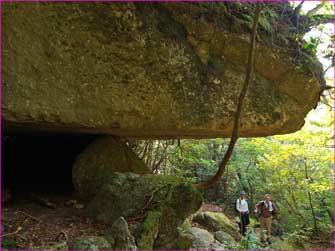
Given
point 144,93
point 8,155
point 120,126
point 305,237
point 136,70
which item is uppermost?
point 136,70

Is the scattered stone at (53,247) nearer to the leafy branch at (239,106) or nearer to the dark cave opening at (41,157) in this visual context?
the leafy branch at (239,106)

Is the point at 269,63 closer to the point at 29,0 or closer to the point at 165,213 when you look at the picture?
the point at 165,213

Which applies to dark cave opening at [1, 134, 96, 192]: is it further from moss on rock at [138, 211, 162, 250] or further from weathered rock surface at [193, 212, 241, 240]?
weathered rock surface at [193, 212, 241, 240]

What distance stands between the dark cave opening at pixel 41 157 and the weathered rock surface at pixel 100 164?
2.54 ft

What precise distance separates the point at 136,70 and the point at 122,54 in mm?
394

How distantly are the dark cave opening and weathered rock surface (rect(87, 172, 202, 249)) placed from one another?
7.63 feet

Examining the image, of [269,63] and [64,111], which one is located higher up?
[269,63]

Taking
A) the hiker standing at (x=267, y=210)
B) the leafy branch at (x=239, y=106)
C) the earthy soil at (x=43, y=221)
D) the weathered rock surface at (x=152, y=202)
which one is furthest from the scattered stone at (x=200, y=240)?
the earthy soil at (x=43, y=221)

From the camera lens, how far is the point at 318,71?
25.1 feet

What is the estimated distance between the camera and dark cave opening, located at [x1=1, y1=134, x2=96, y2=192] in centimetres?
766

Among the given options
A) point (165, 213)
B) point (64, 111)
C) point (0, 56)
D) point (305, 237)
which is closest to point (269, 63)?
point (165, 213)

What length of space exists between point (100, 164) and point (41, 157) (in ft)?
9.48

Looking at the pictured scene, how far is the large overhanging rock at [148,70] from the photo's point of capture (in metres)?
4.76

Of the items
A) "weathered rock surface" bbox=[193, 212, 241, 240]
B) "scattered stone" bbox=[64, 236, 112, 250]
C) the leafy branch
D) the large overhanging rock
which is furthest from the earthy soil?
"weathered rock surface" bbox=[193, 212, 241, 240]
